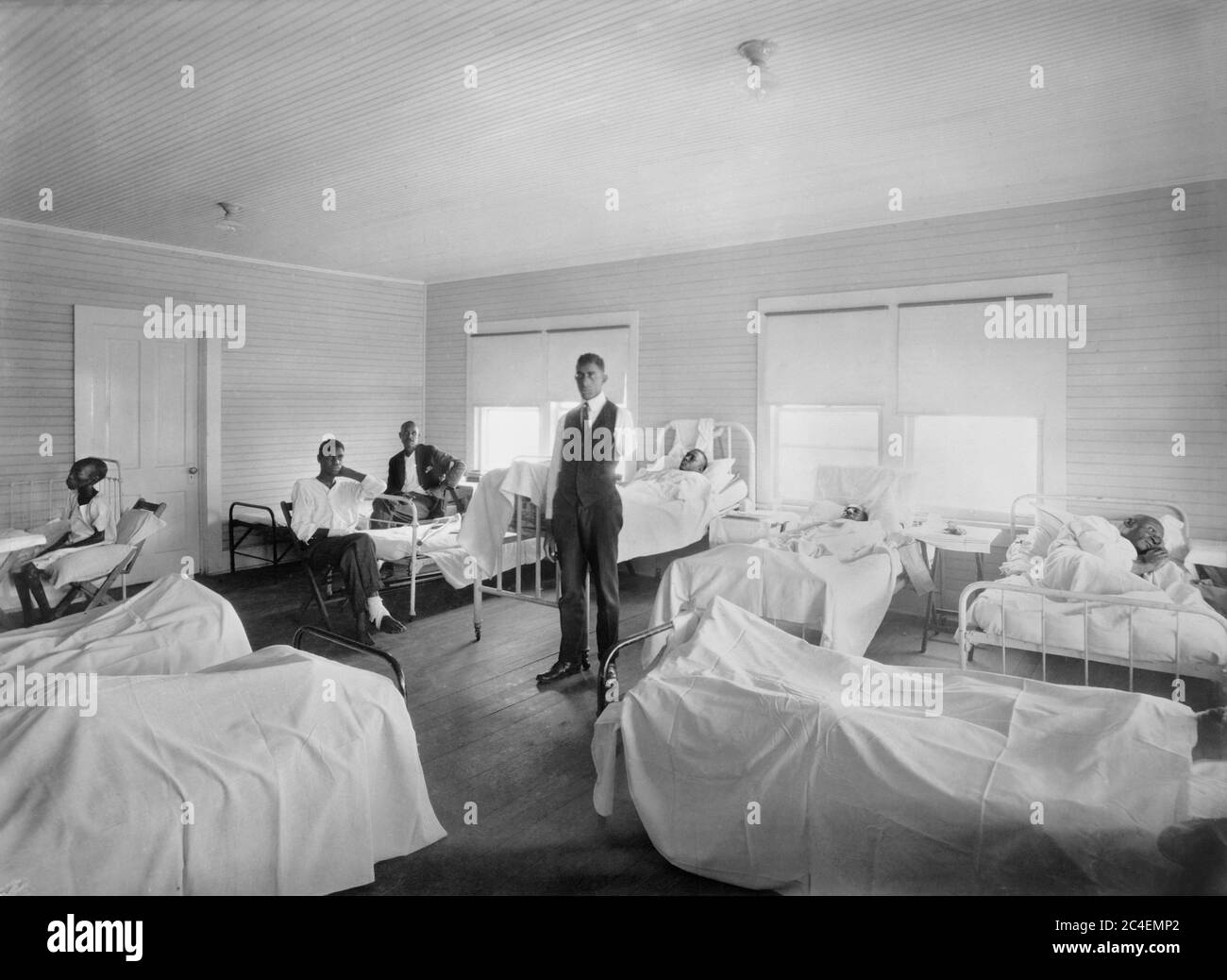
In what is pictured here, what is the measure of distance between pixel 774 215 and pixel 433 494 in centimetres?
316

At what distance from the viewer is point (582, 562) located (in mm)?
4059

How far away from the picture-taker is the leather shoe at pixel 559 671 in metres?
3.82

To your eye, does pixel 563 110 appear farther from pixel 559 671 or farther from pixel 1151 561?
pixel 1151 561

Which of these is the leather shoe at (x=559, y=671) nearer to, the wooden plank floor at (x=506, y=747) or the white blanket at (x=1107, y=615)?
the wooden plank floor at (x=506, y=747)

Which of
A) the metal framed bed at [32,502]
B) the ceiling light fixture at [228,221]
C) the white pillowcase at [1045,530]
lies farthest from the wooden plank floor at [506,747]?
the ceiling light fixture at [228,221]

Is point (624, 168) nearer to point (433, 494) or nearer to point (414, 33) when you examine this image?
point (414, 33)

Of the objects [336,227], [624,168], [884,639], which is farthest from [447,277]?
[884,639]

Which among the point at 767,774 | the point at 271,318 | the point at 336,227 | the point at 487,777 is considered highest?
the point at 336,227

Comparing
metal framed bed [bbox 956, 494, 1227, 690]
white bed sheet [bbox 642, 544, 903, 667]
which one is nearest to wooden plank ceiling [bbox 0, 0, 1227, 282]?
metal framed bed [bbox 956, 494, 1227, 690]

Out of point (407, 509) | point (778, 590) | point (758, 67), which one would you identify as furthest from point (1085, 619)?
point (407, 509)

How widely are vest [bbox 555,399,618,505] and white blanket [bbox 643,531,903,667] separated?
534 millimetres
